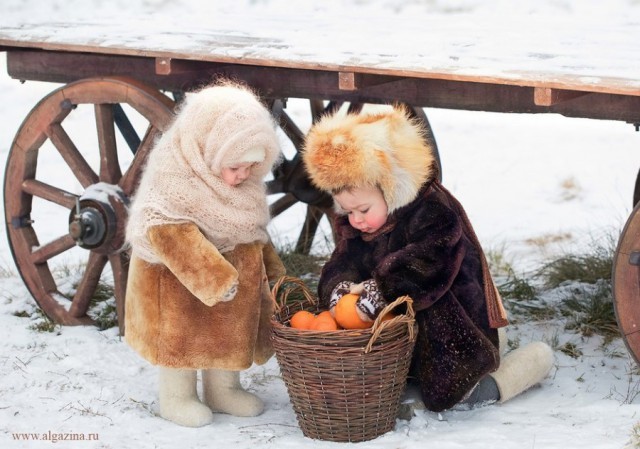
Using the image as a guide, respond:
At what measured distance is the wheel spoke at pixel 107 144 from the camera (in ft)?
16.0

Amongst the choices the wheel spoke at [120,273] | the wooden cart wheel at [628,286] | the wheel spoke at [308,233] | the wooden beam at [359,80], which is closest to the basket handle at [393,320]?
the wooden cart wheel at [628,286]

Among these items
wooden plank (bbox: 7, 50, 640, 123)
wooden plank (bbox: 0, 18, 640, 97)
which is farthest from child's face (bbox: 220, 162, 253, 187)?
wooden plank (bbox: 7, 50, 640, 123)

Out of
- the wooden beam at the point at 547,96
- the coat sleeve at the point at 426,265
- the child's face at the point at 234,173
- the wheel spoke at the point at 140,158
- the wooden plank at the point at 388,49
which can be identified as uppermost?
the wooden plank at the point at 388,49

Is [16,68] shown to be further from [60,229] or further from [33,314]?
[60,229]

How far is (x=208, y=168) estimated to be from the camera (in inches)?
154

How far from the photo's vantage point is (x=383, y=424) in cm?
387

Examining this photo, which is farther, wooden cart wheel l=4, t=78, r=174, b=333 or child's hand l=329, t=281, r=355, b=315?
wooden cart wheel l=4, t=78, r=174, b=333

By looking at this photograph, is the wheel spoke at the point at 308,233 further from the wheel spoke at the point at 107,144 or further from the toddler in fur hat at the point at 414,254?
the toddler in fur hat at the point at 414,254

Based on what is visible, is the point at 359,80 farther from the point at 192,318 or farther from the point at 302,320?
the point at 192,318

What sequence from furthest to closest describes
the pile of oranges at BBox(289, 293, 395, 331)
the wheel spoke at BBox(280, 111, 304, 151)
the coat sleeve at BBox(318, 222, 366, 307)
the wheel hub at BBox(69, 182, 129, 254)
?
the wheel spoke at BBox(280, 111, 304, 151) < the wheel hub at BBox(69, 182, 129, 254) < the coat sleeve at BBox(318, 222, 366, 307) < the pile of oranges at BBox(289, 293, 395, 331)

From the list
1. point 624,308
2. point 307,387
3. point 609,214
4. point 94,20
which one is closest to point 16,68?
point 94,20

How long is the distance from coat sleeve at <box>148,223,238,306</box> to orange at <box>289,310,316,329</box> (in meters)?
0.27

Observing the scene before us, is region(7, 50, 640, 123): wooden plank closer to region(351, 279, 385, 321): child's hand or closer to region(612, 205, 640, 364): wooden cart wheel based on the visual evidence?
region(612, 205, 640, 364): wooden cart wheel

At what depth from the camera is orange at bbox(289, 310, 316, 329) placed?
3.89 metres
